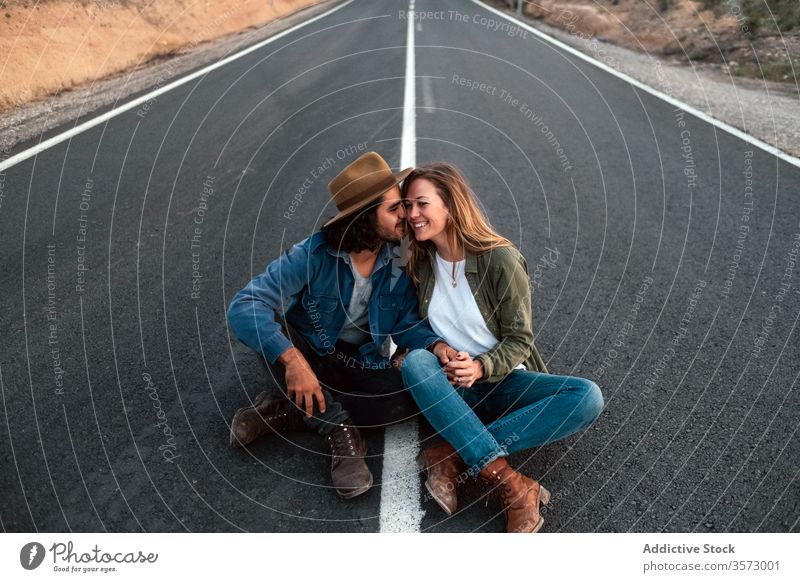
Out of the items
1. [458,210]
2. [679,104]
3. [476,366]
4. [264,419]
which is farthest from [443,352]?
[679,104]

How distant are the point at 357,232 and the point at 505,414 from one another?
1.00 meters

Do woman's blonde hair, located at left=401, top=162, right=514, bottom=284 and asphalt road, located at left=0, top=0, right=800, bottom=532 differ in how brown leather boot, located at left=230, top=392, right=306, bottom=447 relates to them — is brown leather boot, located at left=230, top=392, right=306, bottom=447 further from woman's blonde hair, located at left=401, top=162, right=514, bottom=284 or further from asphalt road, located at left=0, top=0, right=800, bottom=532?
woman's blonde hair, located at left=401, top=162, right=514, bottom=284

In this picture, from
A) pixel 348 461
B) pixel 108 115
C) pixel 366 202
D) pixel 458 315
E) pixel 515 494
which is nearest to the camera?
pixel 515 494

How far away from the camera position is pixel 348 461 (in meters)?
2.86

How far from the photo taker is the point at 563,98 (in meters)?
8.85

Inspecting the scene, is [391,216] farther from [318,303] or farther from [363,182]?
[318,303]

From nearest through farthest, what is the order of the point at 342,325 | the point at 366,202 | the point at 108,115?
the point at 366,202, the point at 342,325, the point at 108,115

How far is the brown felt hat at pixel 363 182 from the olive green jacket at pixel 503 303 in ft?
1.60

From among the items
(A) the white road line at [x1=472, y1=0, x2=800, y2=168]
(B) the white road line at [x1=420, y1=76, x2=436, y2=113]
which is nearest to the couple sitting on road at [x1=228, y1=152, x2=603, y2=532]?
(A) the white road line at [x1=472, y1=0, x2=800, y2=168]

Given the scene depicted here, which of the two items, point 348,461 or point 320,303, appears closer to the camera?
point 348,461

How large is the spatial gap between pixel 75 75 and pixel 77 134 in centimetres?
342

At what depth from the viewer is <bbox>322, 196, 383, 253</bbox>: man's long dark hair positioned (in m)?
2.85

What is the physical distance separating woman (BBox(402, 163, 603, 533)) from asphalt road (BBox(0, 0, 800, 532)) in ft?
0.60
